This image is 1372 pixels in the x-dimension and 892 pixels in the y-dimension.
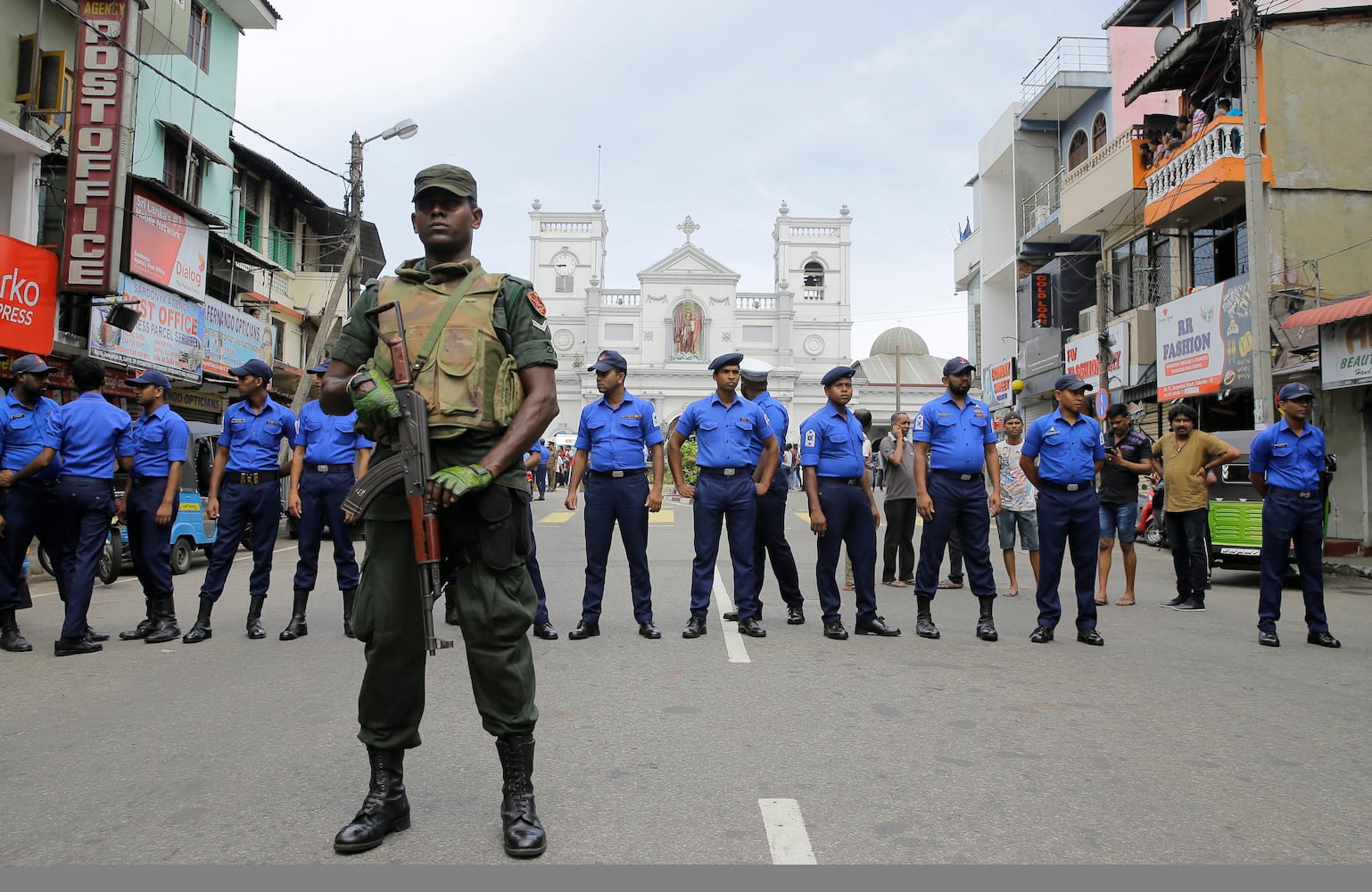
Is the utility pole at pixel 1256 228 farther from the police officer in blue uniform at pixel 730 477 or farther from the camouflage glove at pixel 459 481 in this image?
the camouflage glove at pixel 459 481

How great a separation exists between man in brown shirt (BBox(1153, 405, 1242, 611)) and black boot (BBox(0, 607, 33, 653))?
9.03 metres

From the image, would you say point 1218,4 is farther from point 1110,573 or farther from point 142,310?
point 142,310

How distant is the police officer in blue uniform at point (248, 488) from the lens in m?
7.24

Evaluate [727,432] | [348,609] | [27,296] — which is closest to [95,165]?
[27,296]

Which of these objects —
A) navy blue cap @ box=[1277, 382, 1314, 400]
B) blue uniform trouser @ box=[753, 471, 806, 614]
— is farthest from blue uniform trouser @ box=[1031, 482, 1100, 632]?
navy blue cap @ box=[1277, 382, 1314, 400]

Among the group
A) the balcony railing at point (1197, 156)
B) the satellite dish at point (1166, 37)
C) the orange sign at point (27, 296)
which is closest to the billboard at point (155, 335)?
the orange sign at point (27, 296)

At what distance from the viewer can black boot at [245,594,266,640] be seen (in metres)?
7.30

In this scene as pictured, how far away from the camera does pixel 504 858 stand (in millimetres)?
3104

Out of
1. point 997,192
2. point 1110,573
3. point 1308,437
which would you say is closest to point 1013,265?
point 997,192

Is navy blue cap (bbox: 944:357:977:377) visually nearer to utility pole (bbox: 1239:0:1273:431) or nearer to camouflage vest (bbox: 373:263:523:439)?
camouflage vest (bbox: 373:263:523:439)

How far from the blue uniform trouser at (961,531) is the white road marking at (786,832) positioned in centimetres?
394

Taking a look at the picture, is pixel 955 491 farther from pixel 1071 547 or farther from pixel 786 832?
pixel 786 832

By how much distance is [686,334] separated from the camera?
229 feet

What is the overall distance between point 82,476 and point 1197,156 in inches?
735
